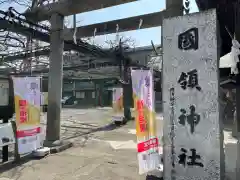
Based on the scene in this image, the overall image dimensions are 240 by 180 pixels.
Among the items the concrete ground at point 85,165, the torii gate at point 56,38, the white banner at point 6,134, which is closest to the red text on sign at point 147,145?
the concrete ground at point 85,165

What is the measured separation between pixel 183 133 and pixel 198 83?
2.89ft

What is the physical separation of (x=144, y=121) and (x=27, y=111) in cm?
384

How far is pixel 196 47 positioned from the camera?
13.3 ft

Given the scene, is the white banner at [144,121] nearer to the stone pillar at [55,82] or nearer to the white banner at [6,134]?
the white banner at [6,134]

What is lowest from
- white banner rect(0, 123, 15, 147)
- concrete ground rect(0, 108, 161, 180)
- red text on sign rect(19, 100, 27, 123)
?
concrete ground rect(0, 108, 161, 180)

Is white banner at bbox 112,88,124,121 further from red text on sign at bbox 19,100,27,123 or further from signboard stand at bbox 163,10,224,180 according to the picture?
signboard stand at bbox 163,10,224,180

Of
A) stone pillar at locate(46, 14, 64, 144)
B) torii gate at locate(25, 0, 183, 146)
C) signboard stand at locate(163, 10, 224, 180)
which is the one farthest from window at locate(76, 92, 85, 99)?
signboard stand at locate(163, 10, 224, 180)

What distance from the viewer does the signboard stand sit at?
12.7 ft

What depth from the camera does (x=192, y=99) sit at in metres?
4.02

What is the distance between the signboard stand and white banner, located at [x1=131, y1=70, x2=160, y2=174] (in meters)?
Result: 0.58

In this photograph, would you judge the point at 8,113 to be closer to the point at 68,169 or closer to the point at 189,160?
the point at 68,169

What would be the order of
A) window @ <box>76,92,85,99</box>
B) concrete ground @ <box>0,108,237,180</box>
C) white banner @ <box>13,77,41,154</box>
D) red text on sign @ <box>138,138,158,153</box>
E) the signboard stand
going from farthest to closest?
1. window @ <box>76,92,85,99</box>
2. white banner @ <box>13,77,41,154</box>
3. concrete ground @ <box>0,108,237,180</box>
4. red text on sign @ <box>138,138,158,153</box>
5. the signboard stand

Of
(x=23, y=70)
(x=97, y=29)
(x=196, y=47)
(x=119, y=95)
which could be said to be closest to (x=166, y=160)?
(x=196, y=47)

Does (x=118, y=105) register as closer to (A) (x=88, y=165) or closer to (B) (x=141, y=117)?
(A) (x=88, y=165)
